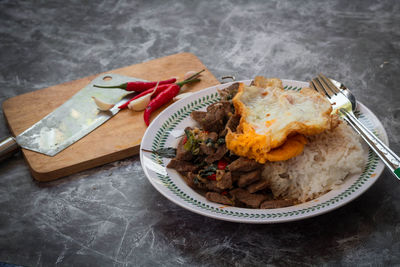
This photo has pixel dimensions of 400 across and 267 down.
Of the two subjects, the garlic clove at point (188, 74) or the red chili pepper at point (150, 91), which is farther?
the garlic clove at point (188, 74)

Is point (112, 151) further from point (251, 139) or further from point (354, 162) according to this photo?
point (354, 162)

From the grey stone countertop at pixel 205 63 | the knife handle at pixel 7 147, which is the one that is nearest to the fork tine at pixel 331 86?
the grey stone countertop at pixel 205 63

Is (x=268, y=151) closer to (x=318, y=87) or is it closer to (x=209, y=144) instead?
(x=209, y=144)

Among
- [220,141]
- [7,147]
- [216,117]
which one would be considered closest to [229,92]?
[216,117]

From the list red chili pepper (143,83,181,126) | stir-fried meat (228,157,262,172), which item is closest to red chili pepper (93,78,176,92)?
red chili pepper (143,83,181,126)

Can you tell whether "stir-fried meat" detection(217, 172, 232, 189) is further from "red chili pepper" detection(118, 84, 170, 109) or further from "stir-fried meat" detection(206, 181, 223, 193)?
"red chili pepper" detection(118, 84, 170, 109)

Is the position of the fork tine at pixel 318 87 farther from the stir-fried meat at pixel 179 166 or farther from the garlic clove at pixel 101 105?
the garlic clove at pixel 101 105

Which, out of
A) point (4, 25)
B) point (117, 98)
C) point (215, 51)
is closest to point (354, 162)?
point (117, 98)
